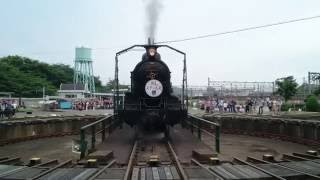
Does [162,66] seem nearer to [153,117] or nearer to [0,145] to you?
[153,117]

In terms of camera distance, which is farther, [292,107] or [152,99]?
[292,107]

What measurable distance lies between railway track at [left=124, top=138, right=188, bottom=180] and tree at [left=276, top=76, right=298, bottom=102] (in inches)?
1335

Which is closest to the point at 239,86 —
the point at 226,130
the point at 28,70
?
the point at 226,130

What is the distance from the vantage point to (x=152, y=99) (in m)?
19.0

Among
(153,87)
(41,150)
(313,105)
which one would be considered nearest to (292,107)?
(313,105)

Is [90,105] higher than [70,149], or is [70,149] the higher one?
[90,105]

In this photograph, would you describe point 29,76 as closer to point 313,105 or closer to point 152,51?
point 313,105

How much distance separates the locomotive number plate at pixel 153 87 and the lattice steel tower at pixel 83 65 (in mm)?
86654

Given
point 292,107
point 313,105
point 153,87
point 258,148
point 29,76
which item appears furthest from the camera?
point 29,76

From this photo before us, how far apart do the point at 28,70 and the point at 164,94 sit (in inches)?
3680

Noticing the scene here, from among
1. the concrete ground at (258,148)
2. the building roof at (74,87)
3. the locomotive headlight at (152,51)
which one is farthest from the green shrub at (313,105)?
the building roof at (74,87)

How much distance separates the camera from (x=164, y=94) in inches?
749

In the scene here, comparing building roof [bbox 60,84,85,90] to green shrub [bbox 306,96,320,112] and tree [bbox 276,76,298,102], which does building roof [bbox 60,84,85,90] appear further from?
green shrub [bbox 306,96,320,112]

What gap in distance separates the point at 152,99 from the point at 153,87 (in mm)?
520
